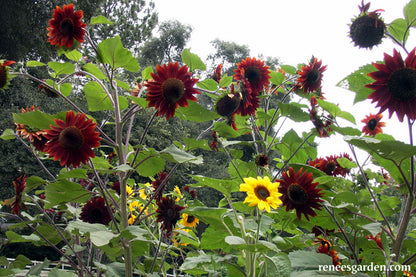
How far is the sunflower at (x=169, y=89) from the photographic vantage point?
Answer: 1.07 m

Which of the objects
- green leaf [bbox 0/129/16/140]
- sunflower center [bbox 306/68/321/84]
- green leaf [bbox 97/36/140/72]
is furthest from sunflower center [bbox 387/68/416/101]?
green leaf [bbox 0/129/16/140]

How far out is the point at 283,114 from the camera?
1426mm

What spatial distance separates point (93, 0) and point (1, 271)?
12156 millimetres

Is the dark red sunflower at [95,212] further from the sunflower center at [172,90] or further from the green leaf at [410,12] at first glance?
the green leaf at [410,12]

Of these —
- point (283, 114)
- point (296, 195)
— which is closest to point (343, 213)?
point (296, 195)

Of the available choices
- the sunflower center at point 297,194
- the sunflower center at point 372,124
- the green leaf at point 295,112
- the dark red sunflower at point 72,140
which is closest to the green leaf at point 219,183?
the sunflower center at point 297,194

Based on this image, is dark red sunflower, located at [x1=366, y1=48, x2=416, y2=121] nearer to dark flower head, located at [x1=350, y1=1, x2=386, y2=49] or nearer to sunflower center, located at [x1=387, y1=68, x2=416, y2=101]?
sunflower center, located at [x1=387, y1=68, x2=416, y2=101]

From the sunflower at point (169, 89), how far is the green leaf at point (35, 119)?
360mm

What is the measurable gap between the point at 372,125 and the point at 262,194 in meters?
1.21

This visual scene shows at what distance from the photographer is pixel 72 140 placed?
1017mm

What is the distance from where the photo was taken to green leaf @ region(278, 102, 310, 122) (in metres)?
1.39

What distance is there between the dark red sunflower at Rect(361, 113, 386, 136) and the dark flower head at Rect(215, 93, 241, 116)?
1076 mm

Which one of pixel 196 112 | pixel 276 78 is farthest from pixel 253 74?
pixel 196 112

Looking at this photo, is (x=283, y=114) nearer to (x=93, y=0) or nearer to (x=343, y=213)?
(x=343, y=213)
